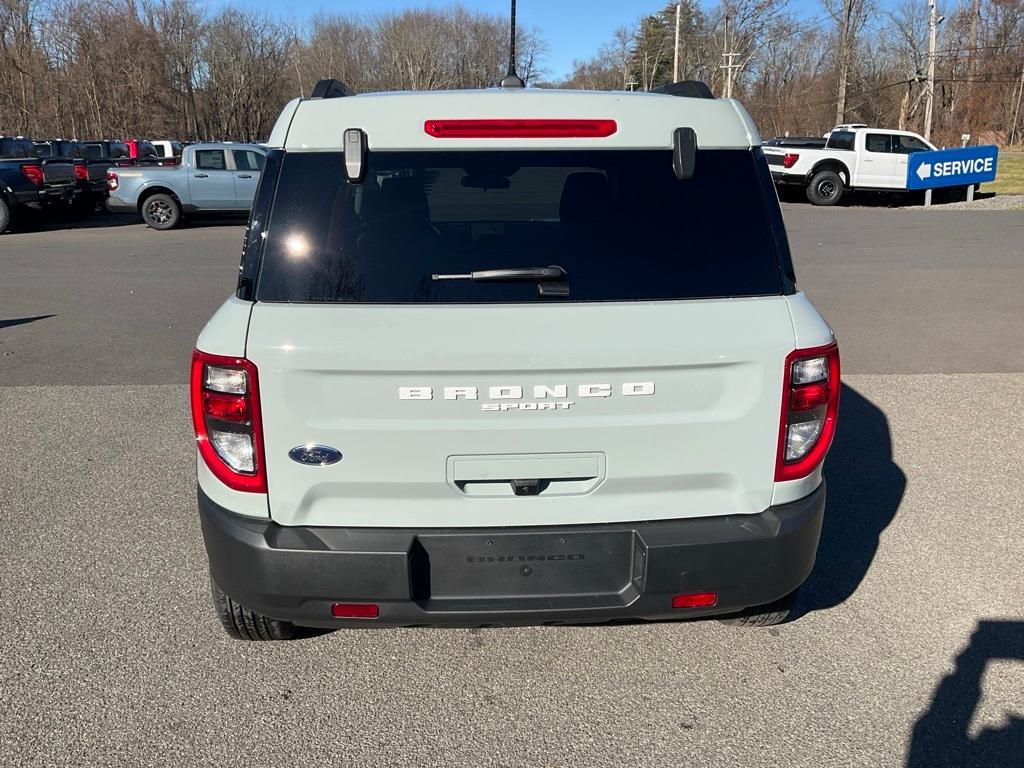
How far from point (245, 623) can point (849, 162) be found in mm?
23982

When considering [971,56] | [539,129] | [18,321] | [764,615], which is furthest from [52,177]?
[971,56]

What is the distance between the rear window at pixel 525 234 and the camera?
2.56 meters

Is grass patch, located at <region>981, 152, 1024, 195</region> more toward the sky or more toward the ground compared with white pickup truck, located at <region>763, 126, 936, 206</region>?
more toward the ground

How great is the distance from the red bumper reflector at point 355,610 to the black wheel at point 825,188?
23.9 m

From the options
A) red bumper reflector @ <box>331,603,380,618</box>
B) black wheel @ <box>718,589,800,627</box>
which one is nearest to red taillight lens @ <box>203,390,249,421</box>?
red bumper reflector @ <box>331,603,380,618</box>

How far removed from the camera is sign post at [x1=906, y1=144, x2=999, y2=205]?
2327cm

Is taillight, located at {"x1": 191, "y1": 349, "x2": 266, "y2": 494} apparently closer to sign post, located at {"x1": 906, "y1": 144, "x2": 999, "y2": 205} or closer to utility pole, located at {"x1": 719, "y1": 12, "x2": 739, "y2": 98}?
sign post, located at {"x1": 906, "y1": 144, "x2": 999, "y2": 205}

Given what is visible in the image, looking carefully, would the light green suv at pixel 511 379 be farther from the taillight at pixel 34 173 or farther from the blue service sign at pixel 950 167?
the blue service sign at pixel 950 167

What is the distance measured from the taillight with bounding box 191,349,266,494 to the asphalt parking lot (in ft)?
2.94

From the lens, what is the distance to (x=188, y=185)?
1938cm

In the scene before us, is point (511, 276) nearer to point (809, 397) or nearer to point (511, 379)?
point (511, 379)

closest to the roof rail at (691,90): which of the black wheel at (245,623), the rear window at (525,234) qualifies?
the rear window at (525,234)

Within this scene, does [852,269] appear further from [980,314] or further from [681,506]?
[681,506]

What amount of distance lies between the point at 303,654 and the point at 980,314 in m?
8.88
